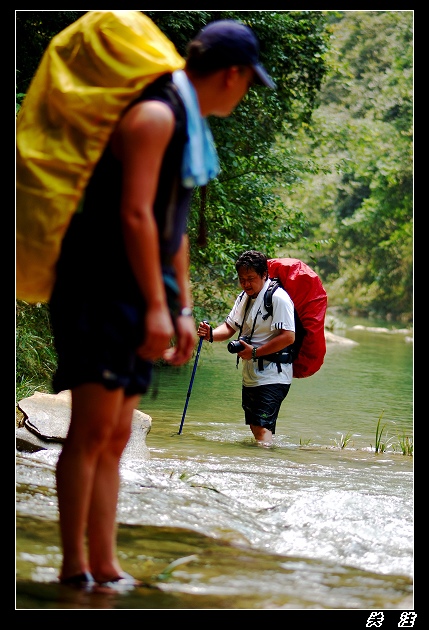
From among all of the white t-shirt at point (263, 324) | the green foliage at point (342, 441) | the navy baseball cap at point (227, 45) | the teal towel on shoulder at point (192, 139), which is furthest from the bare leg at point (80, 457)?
the green foliage at point (342, 441)

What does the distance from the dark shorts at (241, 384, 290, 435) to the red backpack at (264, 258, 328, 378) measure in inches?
14.6

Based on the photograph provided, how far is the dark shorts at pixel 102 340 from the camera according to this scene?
2.90m

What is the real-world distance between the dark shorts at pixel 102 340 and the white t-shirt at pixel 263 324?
4.96 meters

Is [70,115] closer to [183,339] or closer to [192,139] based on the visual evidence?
[192,139]

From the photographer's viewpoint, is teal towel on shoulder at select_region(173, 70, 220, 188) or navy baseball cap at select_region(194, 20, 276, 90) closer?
teal towel on shoulder at select_region(173, 70, 220, 188)

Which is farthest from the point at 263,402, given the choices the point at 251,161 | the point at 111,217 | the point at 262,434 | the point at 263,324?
the point at 251,161

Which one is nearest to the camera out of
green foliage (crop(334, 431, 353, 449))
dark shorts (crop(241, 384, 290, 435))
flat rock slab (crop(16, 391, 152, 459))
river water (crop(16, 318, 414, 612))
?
river water (crop(16, 318, 414, 612))

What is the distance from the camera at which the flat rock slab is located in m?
6.27

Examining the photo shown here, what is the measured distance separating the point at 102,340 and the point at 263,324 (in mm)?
5238

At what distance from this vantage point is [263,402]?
8141 mm

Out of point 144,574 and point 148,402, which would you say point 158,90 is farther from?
point 148,402

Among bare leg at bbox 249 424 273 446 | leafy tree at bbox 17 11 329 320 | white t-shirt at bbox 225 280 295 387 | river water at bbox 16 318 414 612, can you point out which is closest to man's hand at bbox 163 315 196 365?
river water at bbox 16 318 414 612

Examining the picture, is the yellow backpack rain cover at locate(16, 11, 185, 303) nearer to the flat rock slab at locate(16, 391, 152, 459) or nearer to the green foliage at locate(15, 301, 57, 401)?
the flat rock slab at locate(16, 391, 152, 459)
